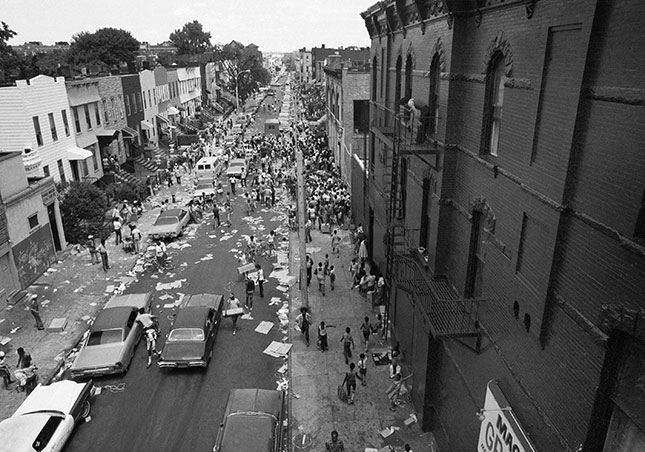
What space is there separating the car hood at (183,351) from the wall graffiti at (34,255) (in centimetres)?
957

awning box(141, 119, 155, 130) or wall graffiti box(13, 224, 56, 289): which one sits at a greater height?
awning box(141, 119, 155, 130)

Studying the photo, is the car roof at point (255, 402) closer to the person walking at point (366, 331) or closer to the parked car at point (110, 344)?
the person walking at point (366, 331)

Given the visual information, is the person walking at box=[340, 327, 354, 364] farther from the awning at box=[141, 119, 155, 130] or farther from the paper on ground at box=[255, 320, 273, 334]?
the awning at box=[141, 119, 155, 130]

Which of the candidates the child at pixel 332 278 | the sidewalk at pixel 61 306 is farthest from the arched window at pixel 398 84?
the sidewalk at pixel 61 306

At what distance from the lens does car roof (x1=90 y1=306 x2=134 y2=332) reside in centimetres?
1476

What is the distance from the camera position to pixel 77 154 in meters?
29.4

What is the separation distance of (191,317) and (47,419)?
16.5ft

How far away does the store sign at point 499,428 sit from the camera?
6836mm

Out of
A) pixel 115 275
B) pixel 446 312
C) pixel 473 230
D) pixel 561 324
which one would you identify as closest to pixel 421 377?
pixel 446 312

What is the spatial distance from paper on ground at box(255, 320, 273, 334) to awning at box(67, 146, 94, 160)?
19530 mm

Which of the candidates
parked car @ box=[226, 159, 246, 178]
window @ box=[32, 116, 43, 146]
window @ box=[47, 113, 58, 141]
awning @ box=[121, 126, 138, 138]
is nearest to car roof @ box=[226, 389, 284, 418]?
window @ box=[32, 116, 43, 146]

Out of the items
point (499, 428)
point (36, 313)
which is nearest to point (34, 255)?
point (36, 313)

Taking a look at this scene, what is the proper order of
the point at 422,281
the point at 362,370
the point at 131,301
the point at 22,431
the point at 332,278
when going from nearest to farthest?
1. the point at 22,431
2. the point at 422,281
3. the point at 362,370
4. the point at 131,301
5. the point at 332,278

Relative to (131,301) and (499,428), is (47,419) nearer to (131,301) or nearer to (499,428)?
(131,301)
